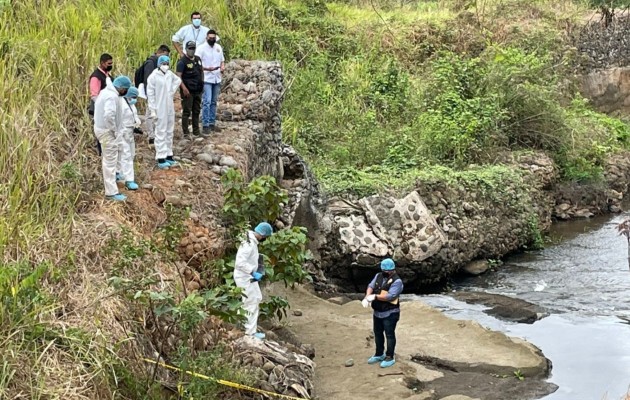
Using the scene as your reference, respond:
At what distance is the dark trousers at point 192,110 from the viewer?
1218 centimetres

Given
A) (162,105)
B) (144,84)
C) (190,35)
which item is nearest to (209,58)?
(144,84)

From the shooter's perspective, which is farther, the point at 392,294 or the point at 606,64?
the point at 606,64

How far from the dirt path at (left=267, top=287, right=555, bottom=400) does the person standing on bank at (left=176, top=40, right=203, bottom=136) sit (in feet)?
9.16

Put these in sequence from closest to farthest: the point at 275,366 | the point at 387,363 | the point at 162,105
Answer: the point at 275,366 < the point at 387,363 < the point at 162,105

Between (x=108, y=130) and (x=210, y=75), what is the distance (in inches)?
131

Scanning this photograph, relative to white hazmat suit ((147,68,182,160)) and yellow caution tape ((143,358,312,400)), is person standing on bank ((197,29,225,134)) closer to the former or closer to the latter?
white hazmat suit ((147,68,182,160))

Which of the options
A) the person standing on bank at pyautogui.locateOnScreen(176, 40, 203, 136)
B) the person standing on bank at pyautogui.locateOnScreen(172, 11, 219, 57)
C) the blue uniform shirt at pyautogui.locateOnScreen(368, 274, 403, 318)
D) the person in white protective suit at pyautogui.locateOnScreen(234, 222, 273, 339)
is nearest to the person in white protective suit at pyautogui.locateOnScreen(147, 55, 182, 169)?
the person standing on bank at pyautogui.locateOnScreen(176, 40, 203, 136)

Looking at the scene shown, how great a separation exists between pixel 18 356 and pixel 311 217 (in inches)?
326

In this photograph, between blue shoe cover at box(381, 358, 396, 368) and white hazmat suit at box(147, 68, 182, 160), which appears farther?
white hazmat suit at box(147, 68, 182, 160)

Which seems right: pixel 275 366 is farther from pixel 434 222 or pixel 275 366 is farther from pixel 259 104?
pixel 434 222

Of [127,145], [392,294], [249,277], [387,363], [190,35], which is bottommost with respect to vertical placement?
[387,363]

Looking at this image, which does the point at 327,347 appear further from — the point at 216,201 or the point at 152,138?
the point at 152,138

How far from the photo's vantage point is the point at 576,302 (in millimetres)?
14312

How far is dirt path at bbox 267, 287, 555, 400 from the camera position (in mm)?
9883
